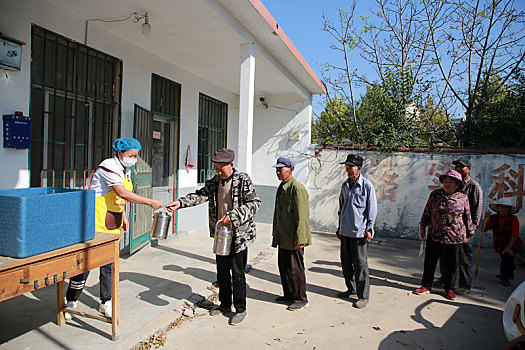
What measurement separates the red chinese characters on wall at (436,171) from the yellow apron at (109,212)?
6.90 metres

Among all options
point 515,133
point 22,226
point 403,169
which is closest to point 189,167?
point 403,169

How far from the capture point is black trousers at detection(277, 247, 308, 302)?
13.1ft

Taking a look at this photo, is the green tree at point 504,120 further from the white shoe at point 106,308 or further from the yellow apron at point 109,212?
the white shoe at point 106,308

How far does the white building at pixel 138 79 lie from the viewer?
4164 millimetres

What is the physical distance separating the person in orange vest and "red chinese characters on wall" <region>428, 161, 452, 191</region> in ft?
22.2

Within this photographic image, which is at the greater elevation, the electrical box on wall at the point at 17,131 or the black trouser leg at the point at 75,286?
the electrical box on wall at the point at 17,131

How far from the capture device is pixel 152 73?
20.5ft

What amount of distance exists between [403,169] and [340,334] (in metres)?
5.54

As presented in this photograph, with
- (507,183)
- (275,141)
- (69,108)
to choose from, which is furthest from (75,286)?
(507,183)

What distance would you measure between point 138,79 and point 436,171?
6576 millimetres

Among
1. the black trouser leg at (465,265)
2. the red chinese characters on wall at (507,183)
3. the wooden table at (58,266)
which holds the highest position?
the red chinese characters on wall at (507,183)

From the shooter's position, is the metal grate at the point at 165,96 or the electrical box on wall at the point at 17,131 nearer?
the electrical box on wall at the point at 17,131

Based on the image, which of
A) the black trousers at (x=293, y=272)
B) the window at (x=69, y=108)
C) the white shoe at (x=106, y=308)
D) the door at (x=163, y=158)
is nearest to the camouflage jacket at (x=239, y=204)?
the black trousers at (x=293, y=272)

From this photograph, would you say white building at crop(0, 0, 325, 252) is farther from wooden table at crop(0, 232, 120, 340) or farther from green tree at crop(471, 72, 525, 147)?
green tree at crop(471, 72, 525, 147)
